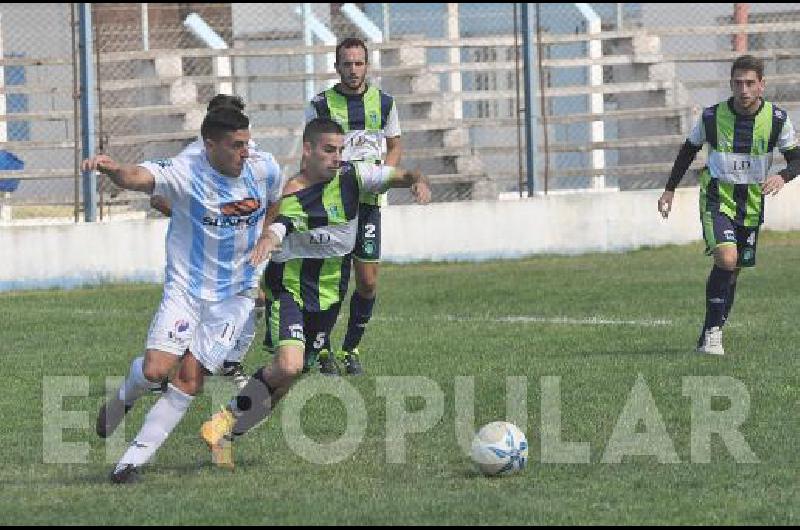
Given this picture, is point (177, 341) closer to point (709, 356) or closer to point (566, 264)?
point (709, 356)

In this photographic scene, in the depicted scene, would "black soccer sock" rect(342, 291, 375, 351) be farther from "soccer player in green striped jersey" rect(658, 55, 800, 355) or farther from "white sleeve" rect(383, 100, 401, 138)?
"soccer player in green striped jersey" rect(658, 55, 800, 355)

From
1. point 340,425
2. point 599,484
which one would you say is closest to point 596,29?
point 340,425

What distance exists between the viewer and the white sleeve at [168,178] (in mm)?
8344

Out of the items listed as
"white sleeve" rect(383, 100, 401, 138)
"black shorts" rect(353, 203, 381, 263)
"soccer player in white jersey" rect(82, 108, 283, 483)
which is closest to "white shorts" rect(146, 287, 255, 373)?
"soccer player in white jersey" rect(82, 108, 283, 483)

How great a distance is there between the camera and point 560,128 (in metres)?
25.0

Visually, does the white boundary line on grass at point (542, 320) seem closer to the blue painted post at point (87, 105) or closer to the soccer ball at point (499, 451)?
the blue painted post at point (87, 105)

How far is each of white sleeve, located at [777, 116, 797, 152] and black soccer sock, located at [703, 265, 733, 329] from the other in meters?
0.97

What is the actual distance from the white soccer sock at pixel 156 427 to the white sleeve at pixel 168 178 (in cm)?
91

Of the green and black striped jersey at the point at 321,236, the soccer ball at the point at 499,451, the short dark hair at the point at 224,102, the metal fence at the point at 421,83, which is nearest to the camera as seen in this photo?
the soccer ball at the point at 499,451

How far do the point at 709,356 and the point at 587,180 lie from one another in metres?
12.1

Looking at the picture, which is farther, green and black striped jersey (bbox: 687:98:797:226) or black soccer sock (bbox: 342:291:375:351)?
green and black striped jersey (bbox: 687:98:797:226)

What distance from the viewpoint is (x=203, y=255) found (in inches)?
334

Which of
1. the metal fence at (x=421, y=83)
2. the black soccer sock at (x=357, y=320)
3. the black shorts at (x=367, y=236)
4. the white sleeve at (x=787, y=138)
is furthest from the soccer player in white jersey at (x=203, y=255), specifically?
the metal fence at (x=421, y=83)

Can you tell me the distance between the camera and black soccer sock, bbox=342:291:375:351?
38.2 feet
